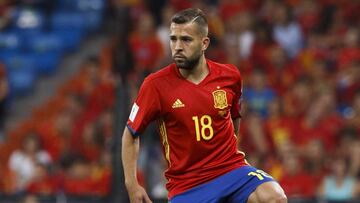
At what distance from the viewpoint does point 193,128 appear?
666 cm

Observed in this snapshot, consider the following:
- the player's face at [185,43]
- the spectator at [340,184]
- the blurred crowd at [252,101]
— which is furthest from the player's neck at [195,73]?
the spectator at [340,184]

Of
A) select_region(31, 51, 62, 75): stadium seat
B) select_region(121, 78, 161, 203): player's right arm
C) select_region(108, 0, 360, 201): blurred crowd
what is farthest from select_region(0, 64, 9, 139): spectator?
select_region(121, 78, 161, 203): player's right arm

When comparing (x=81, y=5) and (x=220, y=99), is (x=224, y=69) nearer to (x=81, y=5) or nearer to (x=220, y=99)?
(x=220, y=99)

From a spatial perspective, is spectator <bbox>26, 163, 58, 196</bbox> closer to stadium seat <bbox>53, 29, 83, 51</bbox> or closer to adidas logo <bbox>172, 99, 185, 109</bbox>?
stadium seat <bbox>53, 29, 83, 51</bbox>

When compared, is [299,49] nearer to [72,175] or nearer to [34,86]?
[72,175]

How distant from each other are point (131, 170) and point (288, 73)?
600 centimetres

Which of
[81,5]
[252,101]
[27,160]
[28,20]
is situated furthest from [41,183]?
[81,5]

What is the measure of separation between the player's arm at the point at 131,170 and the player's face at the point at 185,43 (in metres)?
0.58

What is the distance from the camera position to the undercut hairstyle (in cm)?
661

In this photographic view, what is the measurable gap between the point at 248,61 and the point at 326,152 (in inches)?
83.7

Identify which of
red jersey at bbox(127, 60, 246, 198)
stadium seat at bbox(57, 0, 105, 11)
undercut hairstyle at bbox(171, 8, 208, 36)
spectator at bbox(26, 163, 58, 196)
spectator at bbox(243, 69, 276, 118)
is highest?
undercut hairstyle at bbox(171, 8, 208, 36)

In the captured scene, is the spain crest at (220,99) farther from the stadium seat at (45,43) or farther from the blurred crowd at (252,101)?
the stadium seat at (45,43)

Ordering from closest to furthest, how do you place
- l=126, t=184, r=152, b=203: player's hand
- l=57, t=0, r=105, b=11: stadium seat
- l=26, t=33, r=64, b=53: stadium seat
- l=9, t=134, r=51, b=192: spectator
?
l=126, t=184, r=152, b=203: player's hand → l=9, t=134, r=51, b=192: spectator → l=26, t=33, r=64, b=53: stadium seat → l=57, t=0, r=105, b=11: stadium seat

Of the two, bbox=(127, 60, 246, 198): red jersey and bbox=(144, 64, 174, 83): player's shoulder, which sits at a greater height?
bbox=(144, 64, 174, 83): player's shoulder
